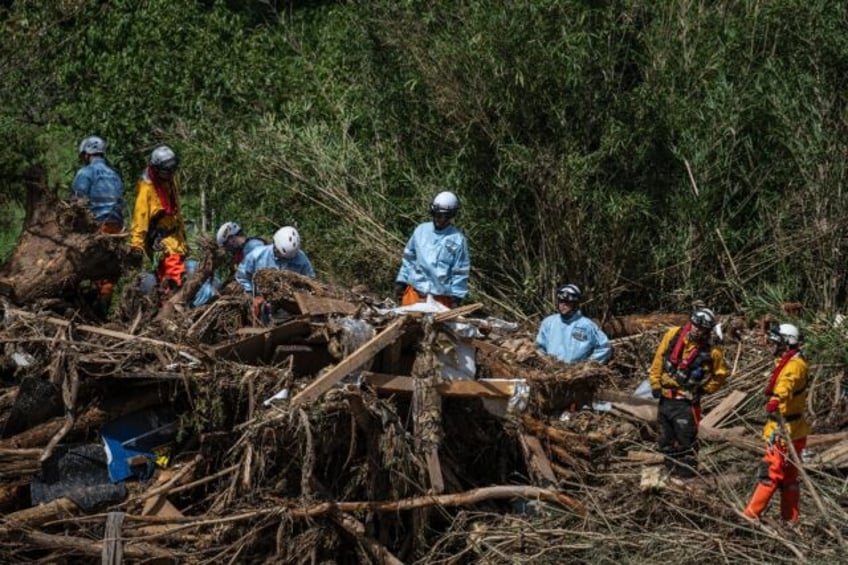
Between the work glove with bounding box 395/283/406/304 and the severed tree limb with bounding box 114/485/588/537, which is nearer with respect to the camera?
the severed tree limb with bounding box 114/485/588/537

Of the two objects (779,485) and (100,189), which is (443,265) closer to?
(100,189)

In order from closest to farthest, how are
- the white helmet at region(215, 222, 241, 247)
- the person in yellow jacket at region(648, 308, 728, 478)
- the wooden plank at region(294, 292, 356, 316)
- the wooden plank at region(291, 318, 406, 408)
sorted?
the wooden plank at region(291, 318, 406, 408) < the wooden plank at region(294, 292, 356, 316) < the person in yellow jacket at region(648, 308, 728, 478) < the white helmet at region(215, 222, 241, 247)

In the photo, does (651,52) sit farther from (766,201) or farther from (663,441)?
(663,441)

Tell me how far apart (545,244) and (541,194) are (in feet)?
1.93

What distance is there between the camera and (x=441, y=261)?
1248cm

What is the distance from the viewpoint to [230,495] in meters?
9.41

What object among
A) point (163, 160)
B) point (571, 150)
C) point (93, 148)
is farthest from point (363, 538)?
point (571, 150)

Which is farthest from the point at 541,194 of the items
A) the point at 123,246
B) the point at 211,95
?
the point at 123,246

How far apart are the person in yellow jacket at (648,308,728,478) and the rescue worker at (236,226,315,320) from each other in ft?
10.1

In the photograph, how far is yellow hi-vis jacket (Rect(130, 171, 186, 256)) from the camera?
12445 millimetres

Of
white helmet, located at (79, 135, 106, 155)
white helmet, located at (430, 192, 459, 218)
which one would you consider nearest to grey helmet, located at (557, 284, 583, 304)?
white helmet, located at (430, 192, 459, 218)

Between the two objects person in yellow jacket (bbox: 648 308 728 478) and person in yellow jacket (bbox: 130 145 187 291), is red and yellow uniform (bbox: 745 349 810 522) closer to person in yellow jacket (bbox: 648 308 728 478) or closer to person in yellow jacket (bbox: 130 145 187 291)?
person in yellow jacket (bbox: 648 308 728 478)

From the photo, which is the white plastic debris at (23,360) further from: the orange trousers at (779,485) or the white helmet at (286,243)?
the orange trousers at (779,485)

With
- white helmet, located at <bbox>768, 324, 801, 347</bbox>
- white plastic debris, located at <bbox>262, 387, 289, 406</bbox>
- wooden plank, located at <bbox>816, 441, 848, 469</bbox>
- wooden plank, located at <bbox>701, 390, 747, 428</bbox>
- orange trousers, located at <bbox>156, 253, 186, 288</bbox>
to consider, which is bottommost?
wooden plank, located at <bbox>701, 390, 747, 428</bbox>
